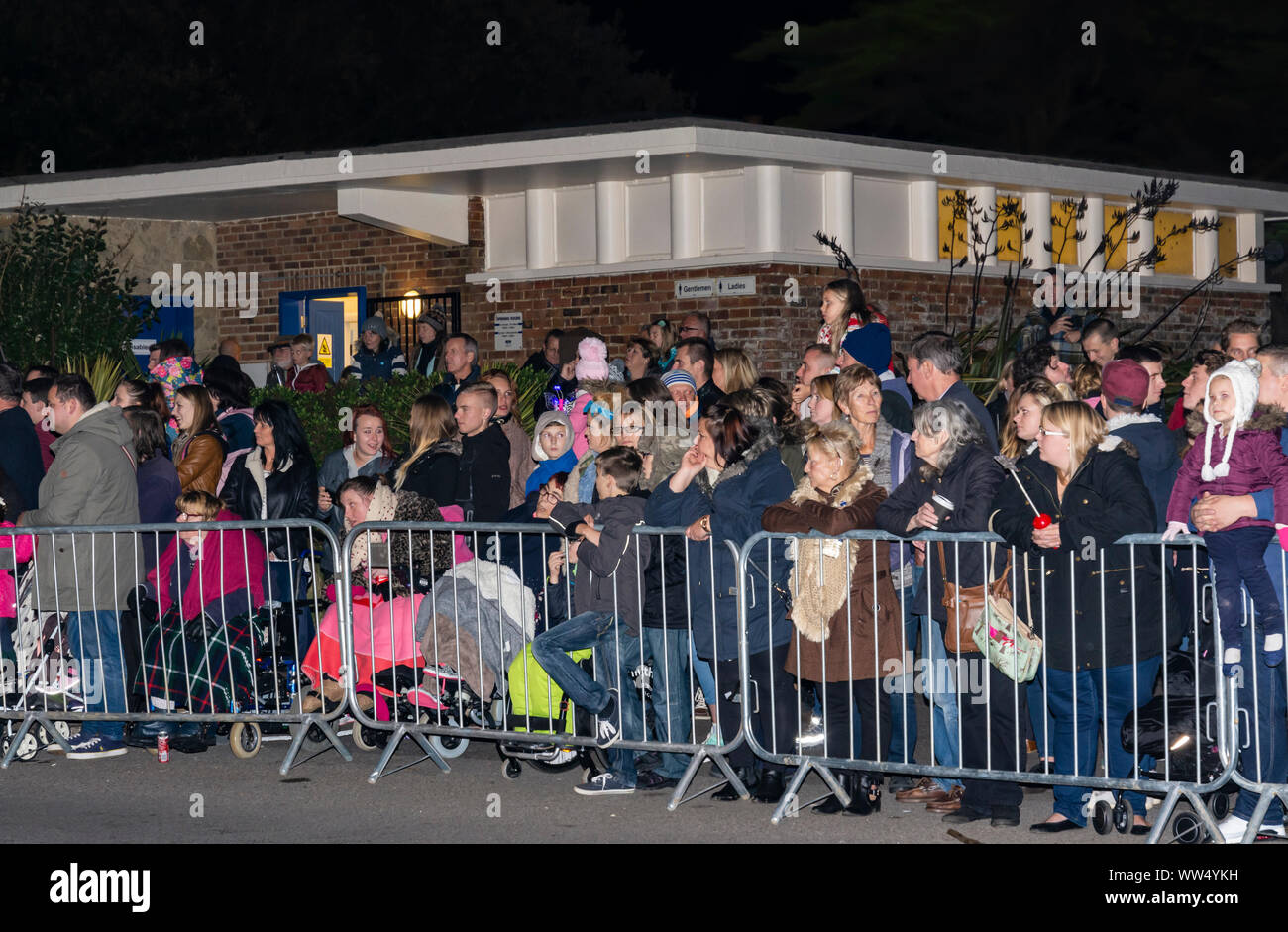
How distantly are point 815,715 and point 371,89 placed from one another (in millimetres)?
40684

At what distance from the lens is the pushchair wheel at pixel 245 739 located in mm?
9539

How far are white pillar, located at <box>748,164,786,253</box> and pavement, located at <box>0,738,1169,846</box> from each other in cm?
916

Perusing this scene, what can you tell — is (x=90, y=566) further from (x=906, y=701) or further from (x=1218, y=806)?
(x=1218, y=806)

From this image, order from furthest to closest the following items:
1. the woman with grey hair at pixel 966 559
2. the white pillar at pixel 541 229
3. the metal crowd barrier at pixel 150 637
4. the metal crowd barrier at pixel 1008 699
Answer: the white pillar at pixel 541 229 < the metal crowd barrier at pixel 150 637 < the woman with grey hair at pixel 966 559 < the metal crowd barrier at pixel 1008 699

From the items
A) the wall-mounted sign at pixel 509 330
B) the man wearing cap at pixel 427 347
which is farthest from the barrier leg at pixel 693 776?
the wall-mounted sign at pixel 509 330

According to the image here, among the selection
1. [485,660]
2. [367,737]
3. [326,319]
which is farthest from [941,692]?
[326,319]

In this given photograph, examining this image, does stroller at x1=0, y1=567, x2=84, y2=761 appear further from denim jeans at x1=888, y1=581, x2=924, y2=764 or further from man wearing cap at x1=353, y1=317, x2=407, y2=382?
man wearing cap at x1=353, y1=317, x2=407, y2=382

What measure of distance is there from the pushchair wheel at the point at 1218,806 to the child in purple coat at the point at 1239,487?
73cm

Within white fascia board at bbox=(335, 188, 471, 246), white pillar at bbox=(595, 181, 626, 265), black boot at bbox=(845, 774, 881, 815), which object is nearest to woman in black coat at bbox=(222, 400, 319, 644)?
black boot at bbox=(845, 774, 881, 815)

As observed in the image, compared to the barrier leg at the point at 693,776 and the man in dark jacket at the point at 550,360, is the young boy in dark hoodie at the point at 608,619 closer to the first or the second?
the barrier leg at the point at 693,776

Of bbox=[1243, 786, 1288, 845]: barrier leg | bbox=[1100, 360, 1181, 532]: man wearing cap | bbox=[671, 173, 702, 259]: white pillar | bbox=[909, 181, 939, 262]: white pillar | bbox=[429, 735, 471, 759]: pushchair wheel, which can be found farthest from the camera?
bbox=[909, 181, 939, 262]: white pillar

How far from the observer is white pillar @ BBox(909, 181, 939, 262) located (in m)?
19.2

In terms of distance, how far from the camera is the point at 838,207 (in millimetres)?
18156

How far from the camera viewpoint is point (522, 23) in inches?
1967
